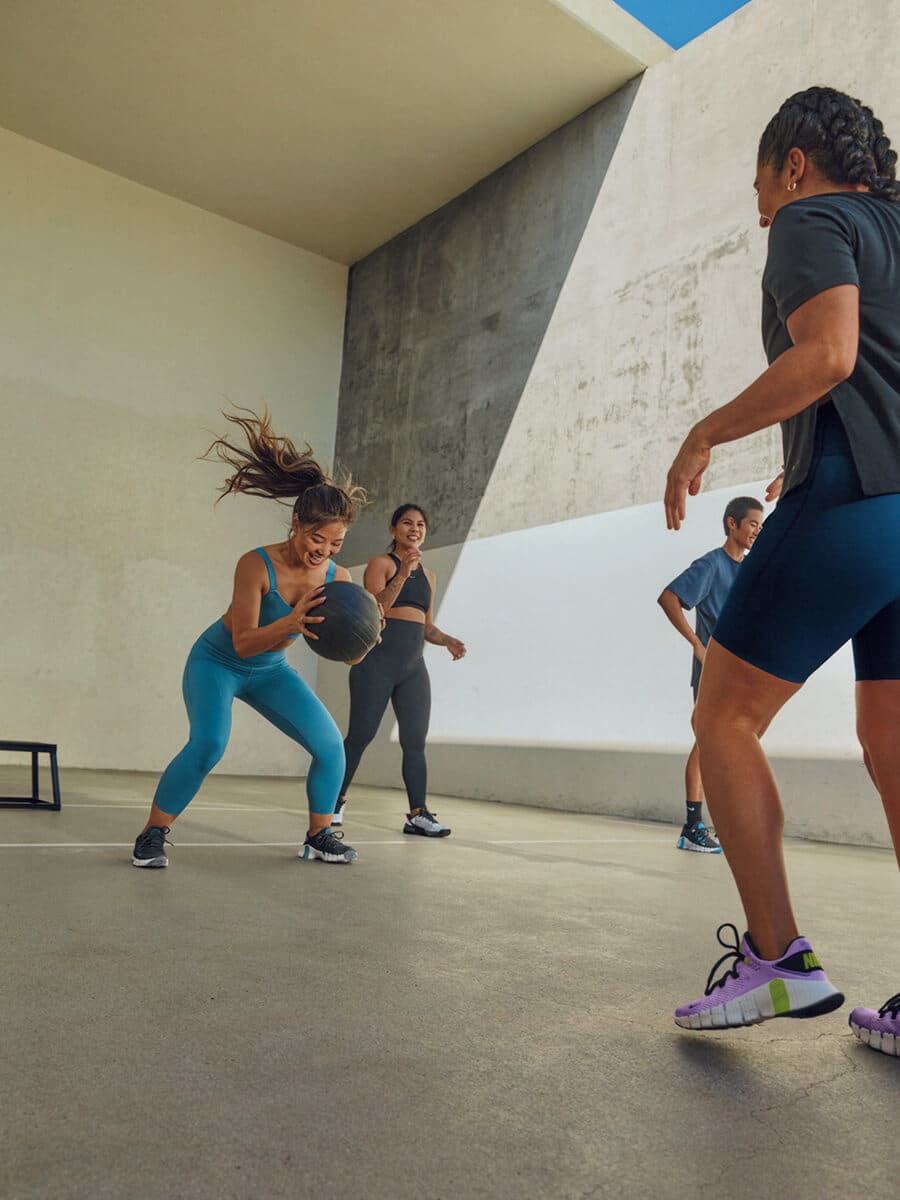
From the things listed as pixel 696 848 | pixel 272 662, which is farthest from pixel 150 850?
pixel 696 848

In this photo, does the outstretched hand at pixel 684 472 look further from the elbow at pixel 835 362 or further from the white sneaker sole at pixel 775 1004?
the white sneaker sole at pixel 775 1004

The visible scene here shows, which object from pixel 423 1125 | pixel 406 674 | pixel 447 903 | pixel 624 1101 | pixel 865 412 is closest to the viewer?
pixel 423 1125

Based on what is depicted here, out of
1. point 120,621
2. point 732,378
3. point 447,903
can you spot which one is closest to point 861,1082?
point 447,903

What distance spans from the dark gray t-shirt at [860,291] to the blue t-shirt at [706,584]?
2.95m

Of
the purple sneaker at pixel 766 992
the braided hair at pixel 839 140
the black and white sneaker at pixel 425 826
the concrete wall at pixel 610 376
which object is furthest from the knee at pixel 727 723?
the concrete wall at pixel 610 376

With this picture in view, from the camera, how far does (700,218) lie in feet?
23.7

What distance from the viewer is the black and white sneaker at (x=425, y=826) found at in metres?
4.46

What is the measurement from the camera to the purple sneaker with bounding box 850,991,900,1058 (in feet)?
4.90

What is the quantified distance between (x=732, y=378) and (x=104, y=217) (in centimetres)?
685

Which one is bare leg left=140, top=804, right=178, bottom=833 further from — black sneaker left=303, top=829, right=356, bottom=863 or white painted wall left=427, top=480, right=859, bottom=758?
white painted wall left=427, top=480, right=859, bottom=758

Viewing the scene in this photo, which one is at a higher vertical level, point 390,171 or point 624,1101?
point 390,171

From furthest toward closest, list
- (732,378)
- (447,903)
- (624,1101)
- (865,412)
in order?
(732,378) < (447,903) < (865,412) < (624,1101)

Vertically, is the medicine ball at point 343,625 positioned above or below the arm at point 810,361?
below

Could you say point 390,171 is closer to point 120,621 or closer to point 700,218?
point 700,218
